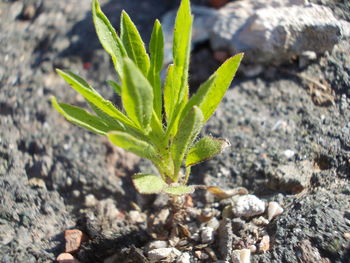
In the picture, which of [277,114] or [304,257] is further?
[277,114]

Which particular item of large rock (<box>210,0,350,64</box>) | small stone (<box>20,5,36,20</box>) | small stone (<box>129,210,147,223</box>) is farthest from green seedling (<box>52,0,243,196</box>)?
small stone (<box>20,5,36,20</box>)

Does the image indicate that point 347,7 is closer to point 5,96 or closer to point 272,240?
point 272,240

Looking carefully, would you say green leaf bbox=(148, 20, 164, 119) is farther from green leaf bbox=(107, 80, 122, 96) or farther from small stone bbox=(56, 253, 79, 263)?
Result: small stone bbox=(56, 253, 79, 263)

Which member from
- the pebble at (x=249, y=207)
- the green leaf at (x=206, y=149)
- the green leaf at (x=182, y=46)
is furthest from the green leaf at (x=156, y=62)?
the pebble at (x=249, y=207)

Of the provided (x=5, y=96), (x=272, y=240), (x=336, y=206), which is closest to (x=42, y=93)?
(x=5, y=96)

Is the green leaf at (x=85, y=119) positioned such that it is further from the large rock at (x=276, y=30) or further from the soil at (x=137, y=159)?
the large rock at (x=276, y=30)

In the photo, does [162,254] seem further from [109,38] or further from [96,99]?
[109,38]
